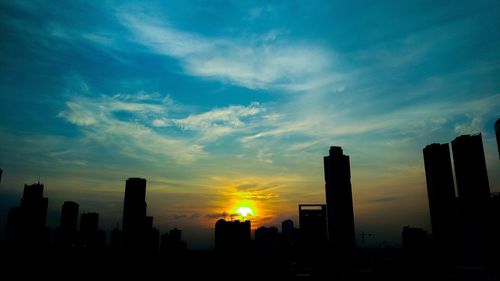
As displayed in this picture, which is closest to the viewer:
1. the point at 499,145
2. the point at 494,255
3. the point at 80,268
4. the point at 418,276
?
the point at 499,145

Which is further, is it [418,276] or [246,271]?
[246,271]

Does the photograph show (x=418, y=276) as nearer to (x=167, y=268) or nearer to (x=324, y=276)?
(x=324, y=276)

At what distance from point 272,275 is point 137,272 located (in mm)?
55694

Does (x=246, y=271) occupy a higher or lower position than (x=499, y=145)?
lower

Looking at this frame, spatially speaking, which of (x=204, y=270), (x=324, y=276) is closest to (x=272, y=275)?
(x=324, y=276)

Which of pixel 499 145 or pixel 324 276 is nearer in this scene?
pixel 499 145

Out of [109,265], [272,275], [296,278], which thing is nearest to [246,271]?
[272,275]

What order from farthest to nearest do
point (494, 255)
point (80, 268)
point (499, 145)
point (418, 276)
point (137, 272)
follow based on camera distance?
point (494, 255), point (80, 268), point (137, 272), point (418, 276), point (499, 145)

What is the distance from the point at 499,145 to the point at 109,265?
16401 centimetres

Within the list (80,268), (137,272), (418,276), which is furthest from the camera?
(80,268)

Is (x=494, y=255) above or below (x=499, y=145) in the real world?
below

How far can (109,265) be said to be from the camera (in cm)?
17675

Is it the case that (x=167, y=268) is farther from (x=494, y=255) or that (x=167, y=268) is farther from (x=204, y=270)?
(x=494, y=255)

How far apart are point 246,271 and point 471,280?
82.6m
